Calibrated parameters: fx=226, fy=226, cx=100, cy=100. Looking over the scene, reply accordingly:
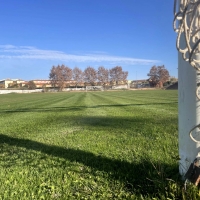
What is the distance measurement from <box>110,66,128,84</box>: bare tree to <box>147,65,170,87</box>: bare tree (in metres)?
13.5

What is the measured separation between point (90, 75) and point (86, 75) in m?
1.87

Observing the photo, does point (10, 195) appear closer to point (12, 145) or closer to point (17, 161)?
point (17, 161)

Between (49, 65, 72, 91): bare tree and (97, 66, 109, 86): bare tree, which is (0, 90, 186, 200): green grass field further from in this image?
(97, 66, 109, 86): bare tree

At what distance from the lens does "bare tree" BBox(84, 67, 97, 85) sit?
345 feet

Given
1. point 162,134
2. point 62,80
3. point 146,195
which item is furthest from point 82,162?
point 62,80

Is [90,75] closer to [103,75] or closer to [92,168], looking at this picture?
[103,75]

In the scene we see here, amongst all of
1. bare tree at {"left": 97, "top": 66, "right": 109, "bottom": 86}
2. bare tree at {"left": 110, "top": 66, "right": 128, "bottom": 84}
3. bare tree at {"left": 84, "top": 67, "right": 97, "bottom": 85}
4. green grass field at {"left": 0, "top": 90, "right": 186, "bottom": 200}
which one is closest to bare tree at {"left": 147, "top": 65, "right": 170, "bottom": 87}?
bare tree at {"left": 110, "top": 66, "right": 128, "bottom": 84}

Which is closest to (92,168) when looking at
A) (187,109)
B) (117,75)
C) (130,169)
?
(130,169)

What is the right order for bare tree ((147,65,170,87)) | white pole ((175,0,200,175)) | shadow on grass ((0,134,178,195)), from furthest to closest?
bare tree ((147,65,170,87)) → shadow on grass ((0,134,178,195)) → white pole ((175,0,200,175))

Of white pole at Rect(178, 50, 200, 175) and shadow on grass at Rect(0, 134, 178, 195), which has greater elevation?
white pole at Rect(178, 50, 200, 175)

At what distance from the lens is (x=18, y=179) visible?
2594 millimetres

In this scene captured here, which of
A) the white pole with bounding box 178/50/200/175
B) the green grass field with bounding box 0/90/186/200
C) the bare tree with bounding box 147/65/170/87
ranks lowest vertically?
the green grass field with bounding box 0/90/186/200

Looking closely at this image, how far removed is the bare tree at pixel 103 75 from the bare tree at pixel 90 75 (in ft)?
6.54

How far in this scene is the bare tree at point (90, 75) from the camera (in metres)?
105
